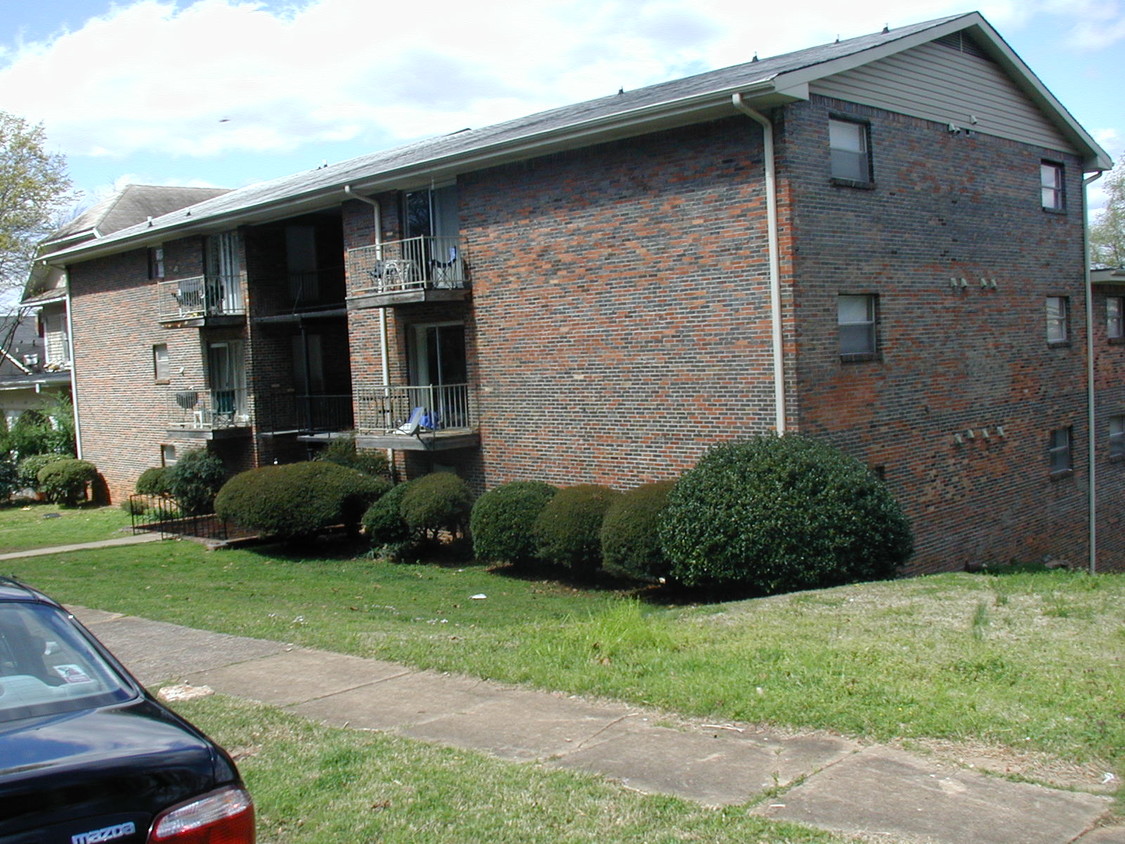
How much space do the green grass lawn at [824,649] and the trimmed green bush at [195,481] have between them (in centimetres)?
960

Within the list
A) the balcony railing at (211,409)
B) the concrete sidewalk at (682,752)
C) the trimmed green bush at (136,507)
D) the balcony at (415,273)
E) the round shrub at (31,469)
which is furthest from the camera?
the round shrub at (31,469)

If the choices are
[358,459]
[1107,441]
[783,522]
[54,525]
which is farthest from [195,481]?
[1107,441]

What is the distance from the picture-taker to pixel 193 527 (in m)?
23.2

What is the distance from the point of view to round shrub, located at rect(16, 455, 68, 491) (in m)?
31.2

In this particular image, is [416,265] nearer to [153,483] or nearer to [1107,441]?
[153,483]

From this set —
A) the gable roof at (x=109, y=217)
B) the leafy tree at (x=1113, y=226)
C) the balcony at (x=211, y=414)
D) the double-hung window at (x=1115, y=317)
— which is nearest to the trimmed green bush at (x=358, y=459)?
the balcony at (x=211, y=414)

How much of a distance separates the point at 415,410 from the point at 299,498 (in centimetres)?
271

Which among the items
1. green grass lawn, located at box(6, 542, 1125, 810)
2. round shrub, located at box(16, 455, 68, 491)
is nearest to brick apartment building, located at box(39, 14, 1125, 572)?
green grass lawn, located at box(6, 542, 1125, 810)

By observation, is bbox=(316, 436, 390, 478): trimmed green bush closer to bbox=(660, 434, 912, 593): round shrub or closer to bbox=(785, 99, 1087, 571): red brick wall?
bbox=(660, 434, 912, 593): round shrub

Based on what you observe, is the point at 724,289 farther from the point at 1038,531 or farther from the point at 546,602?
the point at 1038,531

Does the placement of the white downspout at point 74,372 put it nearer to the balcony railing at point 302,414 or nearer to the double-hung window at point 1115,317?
the balcony railing at point 302,414

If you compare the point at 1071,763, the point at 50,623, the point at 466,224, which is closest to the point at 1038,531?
the point at 466,224

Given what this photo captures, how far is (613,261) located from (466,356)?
13.7 ft

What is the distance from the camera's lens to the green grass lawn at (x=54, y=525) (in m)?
22.8
